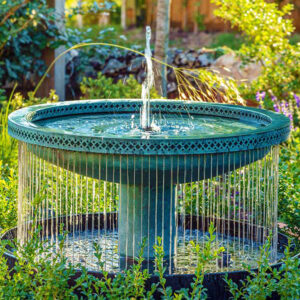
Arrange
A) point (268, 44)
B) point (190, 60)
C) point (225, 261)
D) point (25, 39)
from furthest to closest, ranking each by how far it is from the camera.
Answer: point (190, 60), point (25, 39), point (268, 44), point (225, 261)

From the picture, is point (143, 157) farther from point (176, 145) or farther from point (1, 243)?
point (1, 243)

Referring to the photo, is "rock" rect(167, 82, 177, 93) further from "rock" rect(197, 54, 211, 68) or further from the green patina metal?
the green patina metal

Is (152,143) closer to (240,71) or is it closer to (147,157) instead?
(147,157)

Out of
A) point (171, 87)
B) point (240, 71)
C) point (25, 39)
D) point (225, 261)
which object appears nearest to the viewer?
point (225, 261)

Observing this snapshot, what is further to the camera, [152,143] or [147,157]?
[147,157]

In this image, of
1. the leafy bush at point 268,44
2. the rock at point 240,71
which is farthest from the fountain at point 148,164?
the rock at point 240,71

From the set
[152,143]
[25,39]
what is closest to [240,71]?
[25,39]

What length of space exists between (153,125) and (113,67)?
6.97 meters

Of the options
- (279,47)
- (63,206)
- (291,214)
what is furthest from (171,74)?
(291,214)

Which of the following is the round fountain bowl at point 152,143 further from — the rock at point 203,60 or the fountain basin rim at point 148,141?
the rock at point 203,60

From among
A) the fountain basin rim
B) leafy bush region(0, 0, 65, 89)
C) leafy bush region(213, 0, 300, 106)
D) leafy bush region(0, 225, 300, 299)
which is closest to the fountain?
the fountain basin rim

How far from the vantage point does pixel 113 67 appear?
36.1 feet

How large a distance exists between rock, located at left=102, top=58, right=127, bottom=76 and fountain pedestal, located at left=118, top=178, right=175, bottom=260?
23.5 feet

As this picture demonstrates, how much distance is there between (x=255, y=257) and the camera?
13.9ft
